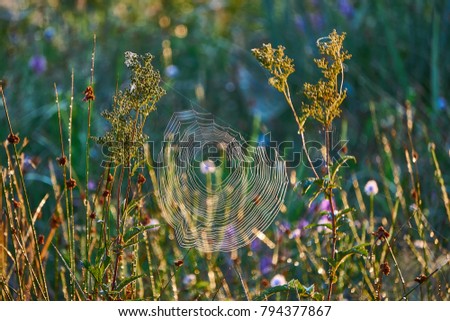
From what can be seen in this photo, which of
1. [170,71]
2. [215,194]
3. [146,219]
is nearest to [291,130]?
[170,71]

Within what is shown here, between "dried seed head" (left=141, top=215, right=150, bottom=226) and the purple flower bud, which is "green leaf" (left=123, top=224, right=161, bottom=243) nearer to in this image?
"dried seed head" (left=141, top=215, right=150, bottom=226)

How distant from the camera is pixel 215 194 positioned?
3.18 metres

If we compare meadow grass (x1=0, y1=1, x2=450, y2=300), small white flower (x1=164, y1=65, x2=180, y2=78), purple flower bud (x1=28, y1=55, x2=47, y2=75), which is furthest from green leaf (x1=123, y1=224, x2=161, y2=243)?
purple flower bud (x1=28, y1=55, x2=47, y2=75)

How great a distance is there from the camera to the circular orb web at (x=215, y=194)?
2.69 metres

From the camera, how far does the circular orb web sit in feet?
8.83

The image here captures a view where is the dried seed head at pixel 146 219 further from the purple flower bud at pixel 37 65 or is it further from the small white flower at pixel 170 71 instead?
the purple flower bud at pixel 37 65

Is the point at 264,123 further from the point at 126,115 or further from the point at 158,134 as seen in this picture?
the point at 126,115

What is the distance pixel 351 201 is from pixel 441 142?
0.52 metres

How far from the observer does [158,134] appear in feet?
13.8

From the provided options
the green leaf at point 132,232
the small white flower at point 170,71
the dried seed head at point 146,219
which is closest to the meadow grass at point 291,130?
the small white flower at point 170,71

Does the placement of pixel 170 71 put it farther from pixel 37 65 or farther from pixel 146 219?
pixel 146 219

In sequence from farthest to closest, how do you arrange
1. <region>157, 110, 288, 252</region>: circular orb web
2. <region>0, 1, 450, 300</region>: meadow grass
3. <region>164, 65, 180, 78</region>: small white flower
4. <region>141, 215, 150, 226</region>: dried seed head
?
<region>164, 65, 180, 78</region>: small white flower, <region>0, 1, 450, 300</region>: meadow grass, <region>157, 110, 288, 252</region>: circular orb web, <region>141, 215, 150, 226</region>: dried seed head

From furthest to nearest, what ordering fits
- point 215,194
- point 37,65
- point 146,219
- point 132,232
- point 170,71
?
point 37,65, point 170,71, point 215,194, point 146,219, point 132,232
